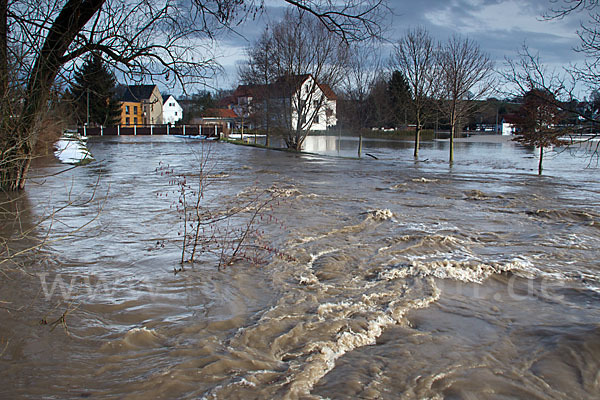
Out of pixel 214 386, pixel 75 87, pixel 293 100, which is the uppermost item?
pixel 293 100

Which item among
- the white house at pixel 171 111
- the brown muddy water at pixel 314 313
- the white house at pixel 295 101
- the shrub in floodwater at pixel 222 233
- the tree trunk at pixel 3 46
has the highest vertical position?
the white house at pixel 171 111

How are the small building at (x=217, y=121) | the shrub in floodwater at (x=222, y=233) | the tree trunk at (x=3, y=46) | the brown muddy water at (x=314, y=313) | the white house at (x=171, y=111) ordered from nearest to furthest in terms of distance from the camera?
the brown muddy water at (x=314, y=313), the tree trunk at (x=3, y=46), the shrub in floodwater at (x=222, y=233), the small building at (x=217, y=121), the white house at (x=171, y=111)

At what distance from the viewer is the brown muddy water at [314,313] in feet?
12.8

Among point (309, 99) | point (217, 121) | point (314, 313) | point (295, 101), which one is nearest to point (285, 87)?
point (295, 101)

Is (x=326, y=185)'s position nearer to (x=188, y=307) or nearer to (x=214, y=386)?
(x=188, y=307)

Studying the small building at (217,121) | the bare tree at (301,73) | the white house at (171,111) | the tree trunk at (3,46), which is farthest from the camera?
the white house at (171,111)

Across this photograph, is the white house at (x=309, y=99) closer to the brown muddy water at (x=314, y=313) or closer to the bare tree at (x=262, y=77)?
the bare tree at (x=262, y=77)

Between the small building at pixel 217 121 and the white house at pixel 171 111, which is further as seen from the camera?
the white house at pixel 171 111

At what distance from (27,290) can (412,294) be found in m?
4.69

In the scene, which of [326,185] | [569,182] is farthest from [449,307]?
[569,182]

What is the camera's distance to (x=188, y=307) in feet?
17.5

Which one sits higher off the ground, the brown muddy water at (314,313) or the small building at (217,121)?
the small building at (217,121)

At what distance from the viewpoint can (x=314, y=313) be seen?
207 inches

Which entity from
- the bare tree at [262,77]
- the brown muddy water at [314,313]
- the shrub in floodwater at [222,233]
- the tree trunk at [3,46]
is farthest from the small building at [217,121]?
the tree trunk at [3,46]
